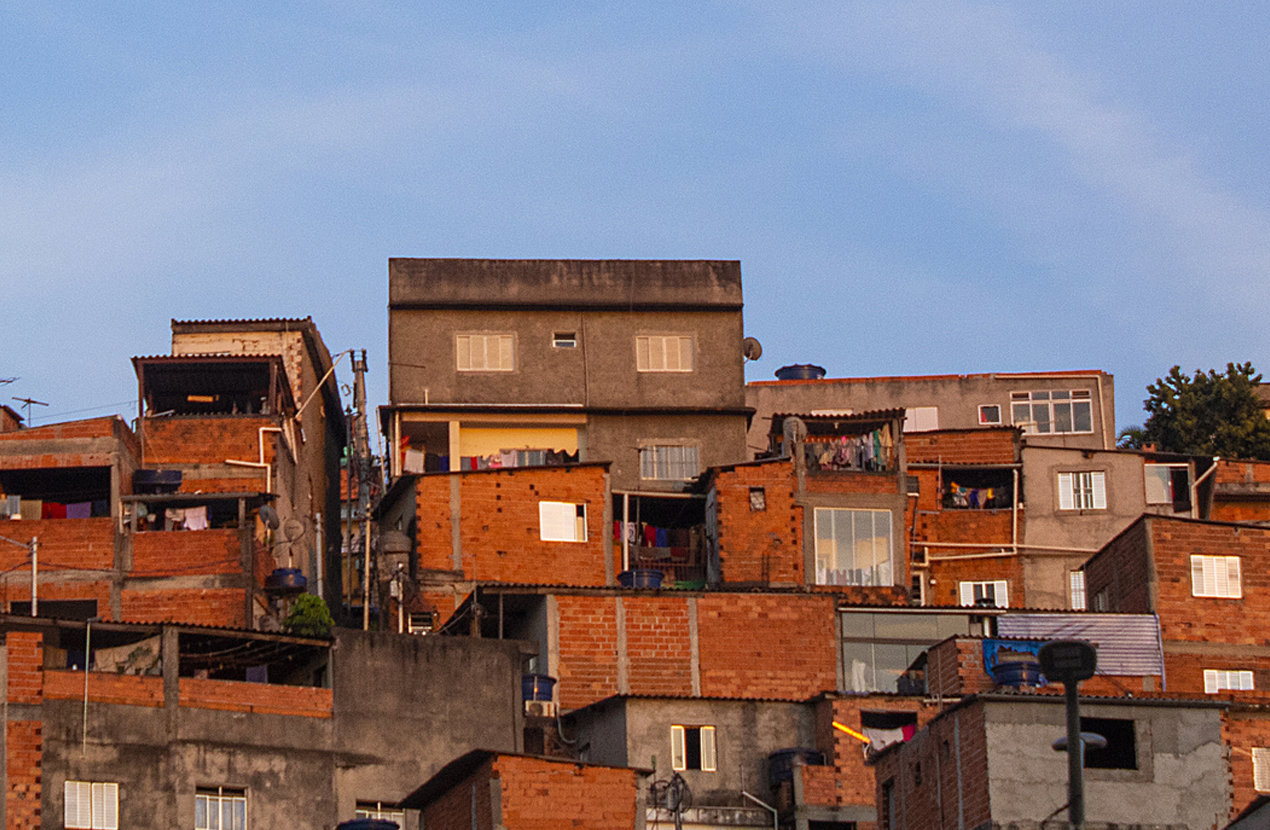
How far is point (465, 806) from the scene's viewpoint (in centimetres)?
3344

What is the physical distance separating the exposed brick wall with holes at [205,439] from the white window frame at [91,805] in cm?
1560

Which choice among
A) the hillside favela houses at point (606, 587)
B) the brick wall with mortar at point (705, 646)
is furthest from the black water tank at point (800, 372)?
the brick wall with mortar at point (705, 646)

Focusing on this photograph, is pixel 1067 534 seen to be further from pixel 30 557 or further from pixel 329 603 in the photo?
pixel 30 557

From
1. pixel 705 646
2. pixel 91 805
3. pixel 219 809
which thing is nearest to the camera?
pixel 91 805

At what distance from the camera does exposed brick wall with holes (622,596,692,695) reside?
149 ft

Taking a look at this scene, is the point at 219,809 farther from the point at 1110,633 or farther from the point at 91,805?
the point at 1110,633

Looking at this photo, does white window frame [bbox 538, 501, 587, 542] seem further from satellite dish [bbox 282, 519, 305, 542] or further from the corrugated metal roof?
the corrugated metal roof

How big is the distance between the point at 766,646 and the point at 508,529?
8.53 meters

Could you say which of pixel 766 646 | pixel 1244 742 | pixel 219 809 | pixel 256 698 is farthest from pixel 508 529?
pixel 1244 742

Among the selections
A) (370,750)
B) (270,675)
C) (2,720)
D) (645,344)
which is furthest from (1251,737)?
(645,344)

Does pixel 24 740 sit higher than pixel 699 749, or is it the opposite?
pixel 24 740

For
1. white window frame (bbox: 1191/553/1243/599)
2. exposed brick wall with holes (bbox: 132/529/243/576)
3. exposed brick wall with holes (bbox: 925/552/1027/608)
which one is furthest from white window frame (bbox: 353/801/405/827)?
exposed brick wall with holes (bbox: 925/552/1027/608)

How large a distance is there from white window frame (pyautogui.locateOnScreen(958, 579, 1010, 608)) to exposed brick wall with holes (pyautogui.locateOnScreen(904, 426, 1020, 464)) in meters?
3.79

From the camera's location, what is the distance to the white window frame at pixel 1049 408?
6506cm
